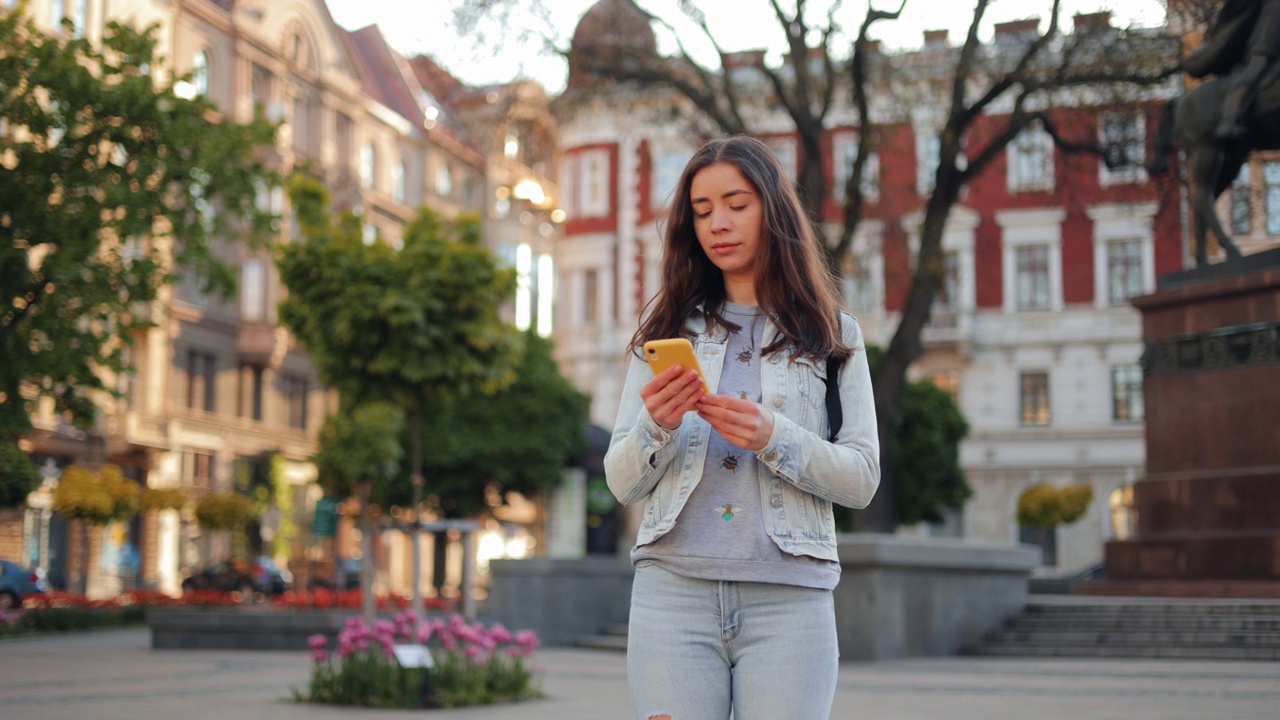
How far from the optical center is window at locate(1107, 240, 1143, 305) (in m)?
49.4

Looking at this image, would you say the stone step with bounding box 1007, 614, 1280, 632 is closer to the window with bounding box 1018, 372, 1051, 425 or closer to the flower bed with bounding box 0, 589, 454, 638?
the flower bed with bounding box 0, 589, 454, 638

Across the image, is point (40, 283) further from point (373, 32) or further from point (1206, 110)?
point (373, 32)

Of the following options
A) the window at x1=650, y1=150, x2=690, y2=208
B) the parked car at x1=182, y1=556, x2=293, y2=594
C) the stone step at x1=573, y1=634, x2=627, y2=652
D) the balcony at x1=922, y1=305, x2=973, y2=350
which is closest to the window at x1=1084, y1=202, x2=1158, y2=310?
the balcony at x1=922, y1=305, x2=973, y2=350

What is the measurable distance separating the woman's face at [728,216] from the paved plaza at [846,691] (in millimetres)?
6751

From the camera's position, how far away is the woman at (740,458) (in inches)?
122

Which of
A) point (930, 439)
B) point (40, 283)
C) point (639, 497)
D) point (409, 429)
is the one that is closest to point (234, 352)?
point (409, 429)

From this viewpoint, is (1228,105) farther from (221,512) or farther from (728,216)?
(221,512)

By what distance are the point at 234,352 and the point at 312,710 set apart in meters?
43.4

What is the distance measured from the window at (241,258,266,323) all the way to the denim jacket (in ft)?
167

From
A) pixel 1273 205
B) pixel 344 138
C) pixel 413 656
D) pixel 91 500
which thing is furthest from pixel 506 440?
pixel 413 656

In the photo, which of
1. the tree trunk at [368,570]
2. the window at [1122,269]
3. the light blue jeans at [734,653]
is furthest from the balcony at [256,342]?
the light blue jeans at [734,653]

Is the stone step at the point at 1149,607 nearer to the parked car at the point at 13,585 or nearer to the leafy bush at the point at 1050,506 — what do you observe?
the leafy bush at the point at 1050,506

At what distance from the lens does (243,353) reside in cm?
5272

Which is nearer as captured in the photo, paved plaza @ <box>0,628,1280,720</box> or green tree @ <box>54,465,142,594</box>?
paved plaza @ <box>0,628,1280,720</box>
